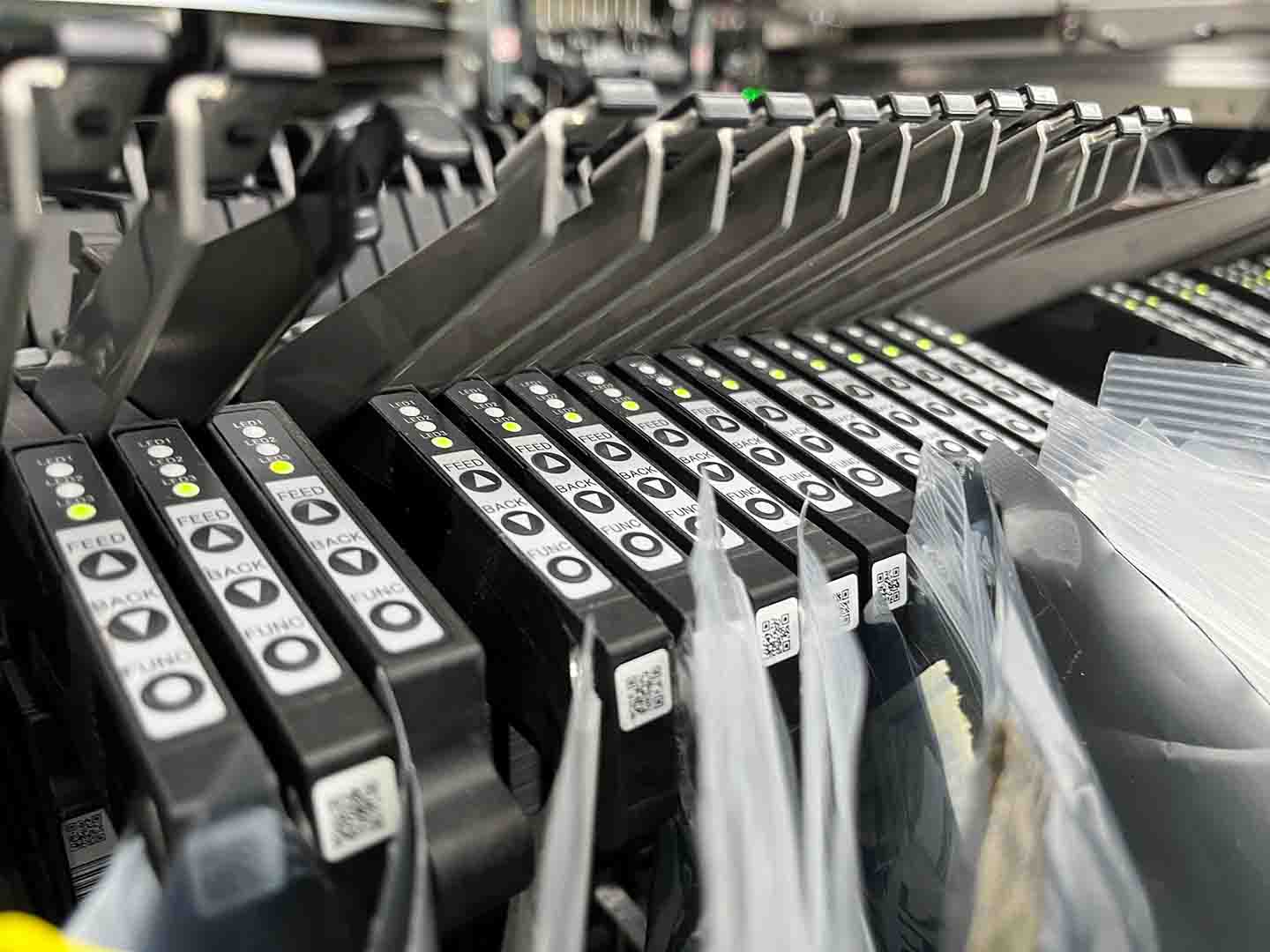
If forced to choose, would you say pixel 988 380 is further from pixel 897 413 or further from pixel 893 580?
pixel 893 580

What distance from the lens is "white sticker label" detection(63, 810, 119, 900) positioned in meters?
0.62

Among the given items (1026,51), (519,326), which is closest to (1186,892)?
(519,326)

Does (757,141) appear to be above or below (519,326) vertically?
above

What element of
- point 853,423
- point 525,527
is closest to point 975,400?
point 853,423

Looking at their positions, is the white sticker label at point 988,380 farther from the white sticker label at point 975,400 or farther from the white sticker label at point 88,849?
the white sticker label at point 88,849

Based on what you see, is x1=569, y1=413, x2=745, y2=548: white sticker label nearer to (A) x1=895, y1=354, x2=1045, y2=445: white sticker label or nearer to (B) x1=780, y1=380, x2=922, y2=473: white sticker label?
(B) x1=780, y1=380, x2=922, y2=473: white sticker label

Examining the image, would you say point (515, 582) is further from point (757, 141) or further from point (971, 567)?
point (757, 141)

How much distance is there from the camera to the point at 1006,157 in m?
0.96

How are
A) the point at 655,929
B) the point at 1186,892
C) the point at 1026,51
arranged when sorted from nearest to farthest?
the point at 1186,892
the point at 655,929
the point at 1026,51

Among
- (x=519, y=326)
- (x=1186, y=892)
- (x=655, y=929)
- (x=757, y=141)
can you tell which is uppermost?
(x=757, y=141)

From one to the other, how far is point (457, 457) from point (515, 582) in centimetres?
12

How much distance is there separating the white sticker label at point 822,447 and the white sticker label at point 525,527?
254 millimetres

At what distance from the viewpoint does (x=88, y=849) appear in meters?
0.63

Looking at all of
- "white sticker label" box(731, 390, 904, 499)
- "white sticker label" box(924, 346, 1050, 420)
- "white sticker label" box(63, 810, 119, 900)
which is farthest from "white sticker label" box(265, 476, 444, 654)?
"white sticker label" box(924, 346, 1050, 420)
